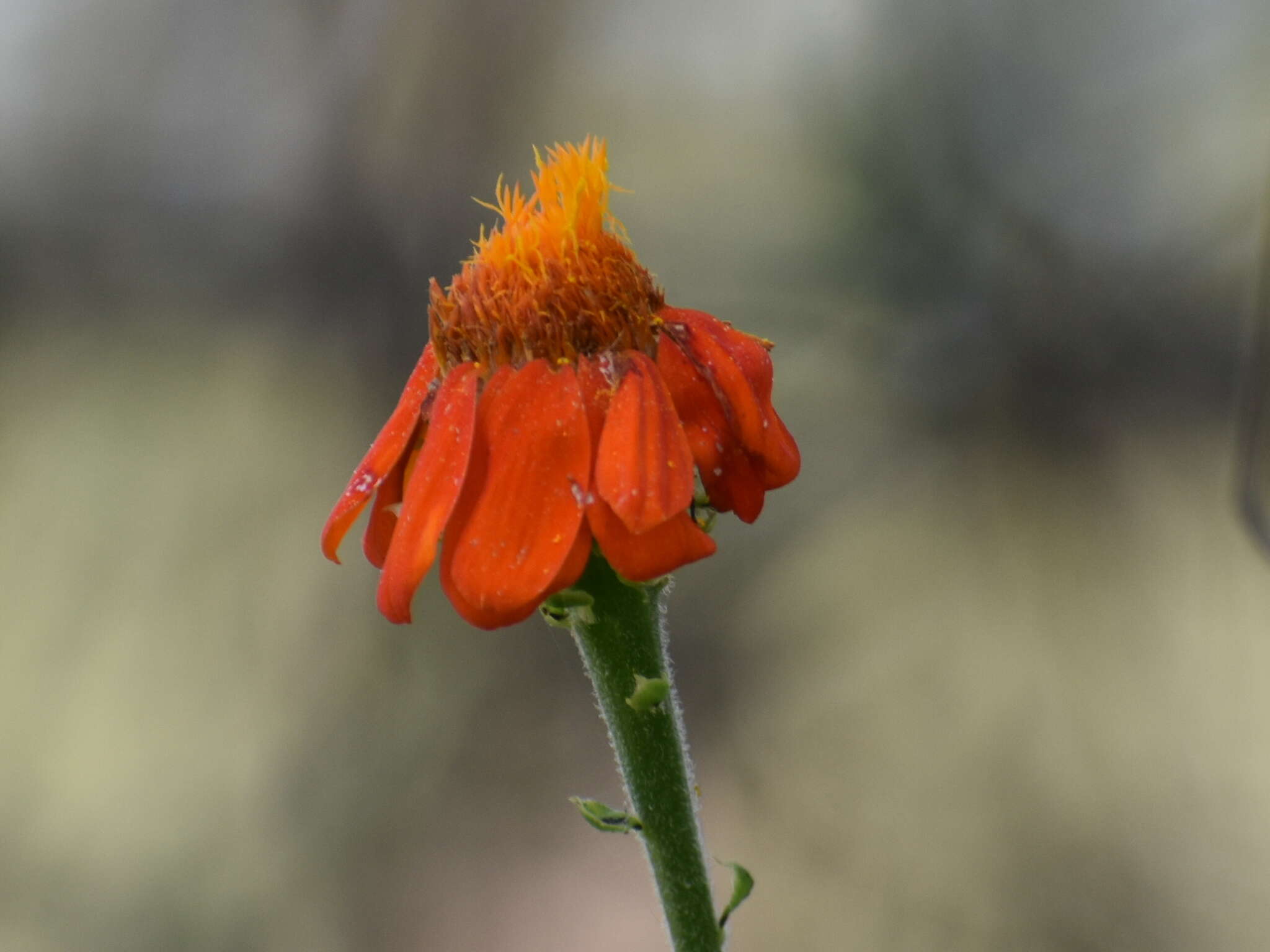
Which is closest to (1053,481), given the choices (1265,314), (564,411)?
(1265,314)

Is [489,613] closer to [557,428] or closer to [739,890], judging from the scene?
[557,428]

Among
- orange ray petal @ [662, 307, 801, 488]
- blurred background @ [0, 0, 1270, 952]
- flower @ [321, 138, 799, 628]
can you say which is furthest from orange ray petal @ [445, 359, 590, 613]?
blurred background @ [0, 0, 1270, 952]

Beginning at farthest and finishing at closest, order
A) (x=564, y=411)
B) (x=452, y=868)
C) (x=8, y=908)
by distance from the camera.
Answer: (x=452, y=868)
(x=8, y=908)
(x=564, y=411)

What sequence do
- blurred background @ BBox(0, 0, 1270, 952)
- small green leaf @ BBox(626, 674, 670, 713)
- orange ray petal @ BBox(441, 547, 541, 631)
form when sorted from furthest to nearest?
blurred background @ BBox(0, 0, 1270, 952)
small green leaf @ BBox(626, 674, 670, 713)
orange ray petal @ BBox(441, 547, 541, 631)

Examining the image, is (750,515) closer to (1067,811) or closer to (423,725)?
(1067,811)

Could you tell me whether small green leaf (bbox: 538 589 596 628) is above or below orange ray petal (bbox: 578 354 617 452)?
below

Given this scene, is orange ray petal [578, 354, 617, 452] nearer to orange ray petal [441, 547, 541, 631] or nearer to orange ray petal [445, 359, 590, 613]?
orange ray petal [445, 359, 590, 613]

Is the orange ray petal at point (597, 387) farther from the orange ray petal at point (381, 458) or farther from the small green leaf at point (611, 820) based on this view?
the small green leaf at point (611, 820)

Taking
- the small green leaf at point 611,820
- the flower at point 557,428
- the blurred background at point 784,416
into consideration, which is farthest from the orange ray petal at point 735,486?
the blurred background at point 784,416
